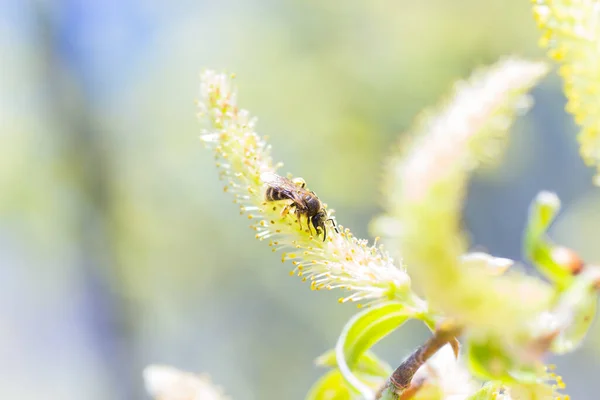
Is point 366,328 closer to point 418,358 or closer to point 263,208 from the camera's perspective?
point 418,358

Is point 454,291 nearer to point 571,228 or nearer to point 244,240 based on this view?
point 571,228

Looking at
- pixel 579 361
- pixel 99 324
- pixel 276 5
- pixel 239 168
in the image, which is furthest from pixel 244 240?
pixel 239 168

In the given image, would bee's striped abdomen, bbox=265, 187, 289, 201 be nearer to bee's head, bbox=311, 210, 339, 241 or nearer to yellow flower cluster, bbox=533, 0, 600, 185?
bee's head, bbox=311, 210, 339, 241

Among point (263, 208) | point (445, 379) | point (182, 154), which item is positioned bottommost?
point (445, 379)

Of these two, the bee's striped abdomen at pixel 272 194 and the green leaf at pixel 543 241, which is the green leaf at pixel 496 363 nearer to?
the green leaf at pixel 543 241

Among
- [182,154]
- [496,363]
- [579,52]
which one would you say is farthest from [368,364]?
[182,154]

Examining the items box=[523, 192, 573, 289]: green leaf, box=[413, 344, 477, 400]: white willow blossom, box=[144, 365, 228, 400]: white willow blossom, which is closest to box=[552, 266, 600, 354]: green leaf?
box=[523, 192, 573, 289]: green leaf

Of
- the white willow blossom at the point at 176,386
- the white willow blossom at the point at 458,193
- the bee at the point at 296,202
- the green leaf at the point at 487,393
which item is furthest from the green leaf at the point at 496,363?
the white willow blossom at the point at 176,386
